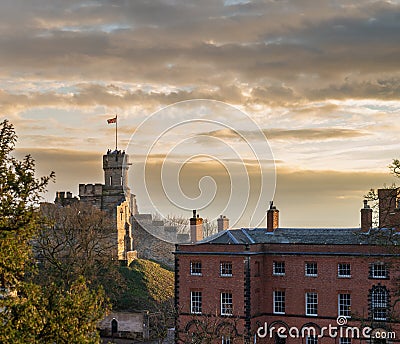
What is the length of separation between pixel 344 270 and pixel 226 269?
295 inches

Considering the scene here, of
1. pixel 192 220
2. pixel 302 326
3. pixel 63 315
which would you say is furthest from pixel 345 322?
pixel 63 315

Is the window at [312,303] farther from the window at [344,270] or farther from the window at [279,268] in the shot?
the window at [279,268]

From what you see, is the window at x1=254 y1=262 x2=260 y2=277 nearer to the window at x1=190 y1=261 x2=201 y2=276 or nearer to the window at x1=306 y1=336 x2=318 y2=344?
the window at x1=190 y1=261 x2=201 y2=276

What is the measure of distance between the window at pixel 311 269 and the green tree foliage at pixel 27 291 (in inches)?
1056

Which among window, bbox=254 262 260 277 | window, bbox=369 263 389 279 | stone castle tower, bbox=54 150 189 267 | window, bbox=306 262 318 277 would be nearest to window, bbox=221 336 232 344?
window, bbox=254 262 260 277

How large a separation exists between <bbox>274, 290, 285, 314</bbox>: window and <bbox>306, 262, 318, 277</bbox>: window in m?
2.20

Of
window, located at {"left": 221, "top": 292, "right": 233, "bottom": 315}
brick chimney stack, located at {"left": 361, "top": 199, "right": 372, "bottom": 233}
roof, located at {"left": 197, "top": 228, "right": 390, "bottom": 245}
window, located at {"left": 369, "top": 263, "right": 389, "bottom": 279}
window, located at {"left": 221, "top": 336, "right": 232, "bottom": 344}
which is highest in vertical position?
brick chimney stack, located at {"left": 361, "top": 199, "right": 372, "bottom": 233}

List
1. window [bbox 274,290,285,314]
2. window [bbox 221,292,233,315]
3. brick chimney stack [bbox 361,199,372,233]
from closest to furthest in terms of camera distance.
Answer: brick chimney stack [bbox 361,199,372,233] → window [bbox 221,292,233,315] → window [bbox 274,290,285,314]

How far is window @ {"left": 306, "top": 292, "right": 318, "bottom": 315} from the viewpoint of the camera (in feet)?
129

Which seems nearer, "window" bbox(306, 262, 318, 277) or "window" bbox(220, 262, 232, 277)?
"window" bbox(306, 262, 318, 277)

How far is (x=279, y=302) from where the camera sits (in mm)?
40500

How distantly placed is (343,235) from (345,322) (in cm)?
562

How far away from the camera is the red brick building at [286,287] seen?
38.0 metres

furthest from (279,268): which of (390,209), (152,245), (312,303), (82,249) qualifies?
(152,245)
